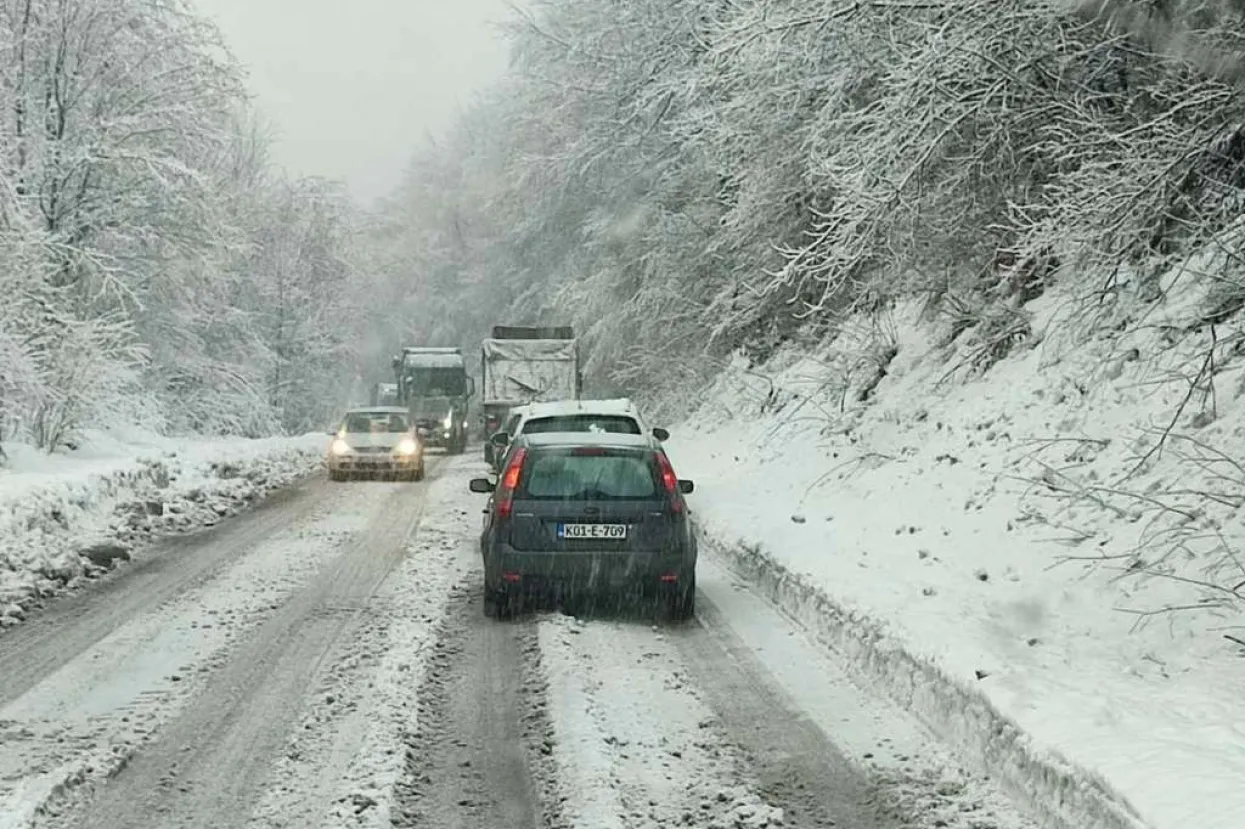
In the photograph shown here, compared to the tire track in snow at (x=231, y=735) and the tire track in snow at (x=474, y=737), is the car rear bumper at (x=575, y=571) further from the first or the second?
the tire track in snow at (x=231, y=735)

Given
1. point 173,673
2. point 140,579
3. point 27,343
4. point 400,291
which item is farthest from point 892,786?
point 400,291

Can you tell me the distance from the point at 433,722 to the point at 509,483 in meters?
3.37

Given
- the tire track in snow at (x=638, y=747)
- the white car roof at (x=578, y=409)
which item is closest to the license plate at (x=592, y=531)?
the tire track in snow at (x=638, y=747)

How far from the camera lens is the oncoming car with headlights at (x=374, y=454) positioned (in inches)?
944

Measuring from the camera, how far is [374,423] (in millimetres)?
25000

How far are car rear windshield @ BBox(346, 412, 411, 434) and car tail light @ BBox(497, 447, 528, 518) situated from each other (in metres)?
15.3

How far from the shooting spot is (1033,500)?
433 inches

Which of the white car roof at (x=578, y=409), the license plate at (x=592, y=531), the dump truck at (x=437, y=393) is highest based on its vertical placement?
the dump truck at (x=437, y=393)

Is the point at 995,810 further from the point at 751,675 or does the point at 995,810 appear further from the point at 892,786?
the point at 751,675

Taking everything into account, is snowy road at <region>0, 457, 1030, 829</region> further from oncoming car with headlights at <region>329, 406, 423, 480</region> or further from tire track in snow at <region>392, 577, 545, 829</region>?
oncoming car with headlights at <region>329, 406, 423, 480</region>

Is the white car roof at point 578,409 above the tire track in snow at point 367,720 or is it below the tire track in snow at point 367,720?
above

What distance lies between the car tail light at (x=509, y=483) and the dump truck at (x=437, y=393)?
27826 millimetres

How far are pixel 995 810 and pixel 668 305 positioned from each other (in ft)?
80.5

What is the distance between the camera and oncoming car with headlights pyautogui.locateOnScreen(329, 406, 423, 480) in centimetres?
2398
